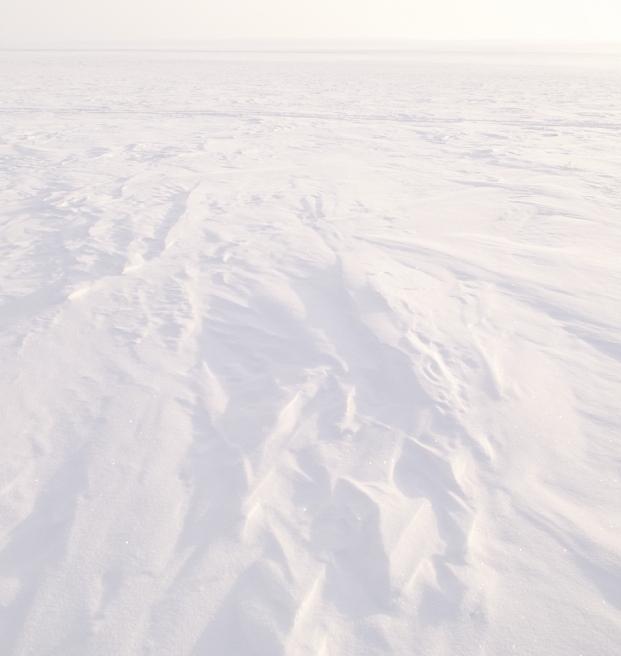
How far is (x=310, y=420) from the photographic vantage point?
2223 mm

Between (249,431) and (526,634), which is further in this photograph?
(249,431)

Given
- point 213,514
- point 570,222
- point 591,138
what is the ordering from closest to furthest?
point 213,514 < point 570,222 < point 591,138

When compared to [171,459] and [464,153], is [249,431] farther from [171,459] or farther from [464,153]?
[464,153]

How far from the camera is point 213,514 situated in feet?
5.91

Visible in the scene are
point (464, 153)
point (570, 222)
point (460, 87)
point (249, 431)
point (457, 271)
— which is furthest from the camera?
point (460, 87)

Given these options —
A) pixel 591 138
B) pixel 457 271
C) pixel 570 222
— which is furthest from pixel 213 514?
pixel 591 138

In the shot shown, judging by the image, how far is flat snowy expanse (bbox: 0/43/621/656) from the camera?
151 cm

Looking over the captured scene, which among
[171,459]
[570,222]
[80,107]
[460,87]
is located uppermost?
[171,459]

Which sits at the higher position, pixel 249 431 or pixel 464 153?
pixel 249 431

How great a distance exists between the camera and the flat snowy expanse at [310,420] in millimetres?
1511

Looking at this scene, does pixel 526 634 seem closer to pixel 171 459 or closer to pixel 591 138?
pixel 171 459

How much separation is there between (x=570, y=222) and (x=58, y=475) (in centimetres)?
413

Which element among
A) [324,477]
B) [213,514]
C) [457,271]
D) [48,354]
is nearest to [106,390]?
[48,354]

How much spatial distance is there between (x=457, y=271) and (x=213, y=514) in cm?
→ 232
